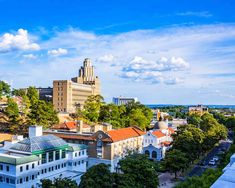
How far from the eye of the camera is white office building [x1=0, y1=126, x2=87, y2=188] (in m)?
42.2

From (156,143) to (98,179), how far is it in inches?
1724

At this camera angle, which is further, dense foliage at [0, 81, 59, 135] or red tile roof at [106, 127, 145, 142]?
dense foliage at [0, 81, 59, 135]

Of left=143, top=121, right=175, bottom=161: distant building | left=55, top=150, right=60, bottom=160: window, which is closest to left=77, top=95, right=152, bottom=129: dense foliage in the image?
left=143, top=121, right=175, bottom=161: distant building

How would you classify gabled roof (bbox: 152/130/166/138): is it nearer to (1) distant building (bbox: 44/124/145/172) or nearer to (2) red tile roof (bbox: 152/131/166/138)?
(2) red tile roof (bbox: 152/131/166/138)

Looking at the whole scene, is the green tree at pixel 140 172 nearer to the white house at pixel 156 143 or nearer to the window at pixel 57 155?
the window at pixel 57 155

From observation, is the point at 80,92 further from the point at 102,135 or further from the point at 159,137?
the point at 102,135

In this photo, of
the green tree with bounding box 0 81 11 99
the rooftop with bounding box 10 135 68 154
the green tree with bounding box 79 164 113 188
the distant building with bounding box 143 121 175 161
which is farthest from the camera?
the green tree with bounding box 0 81 11 99

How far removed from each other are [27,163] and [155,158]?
3828 centimetres

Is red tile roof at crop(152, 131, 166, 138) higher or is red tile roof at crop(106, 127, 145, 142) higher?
red tile roof at crop(106, 127, 145, 142)

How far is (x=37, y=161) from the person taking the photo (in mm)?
45188

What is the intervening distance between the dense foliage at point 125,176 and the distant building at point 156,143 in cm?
2844

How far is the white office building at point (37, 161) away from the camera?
42.2 m

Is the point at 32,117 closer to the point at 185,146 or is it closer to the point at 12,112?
the point at 12,112

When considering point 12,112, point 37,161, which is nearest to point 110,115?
point 12,112
